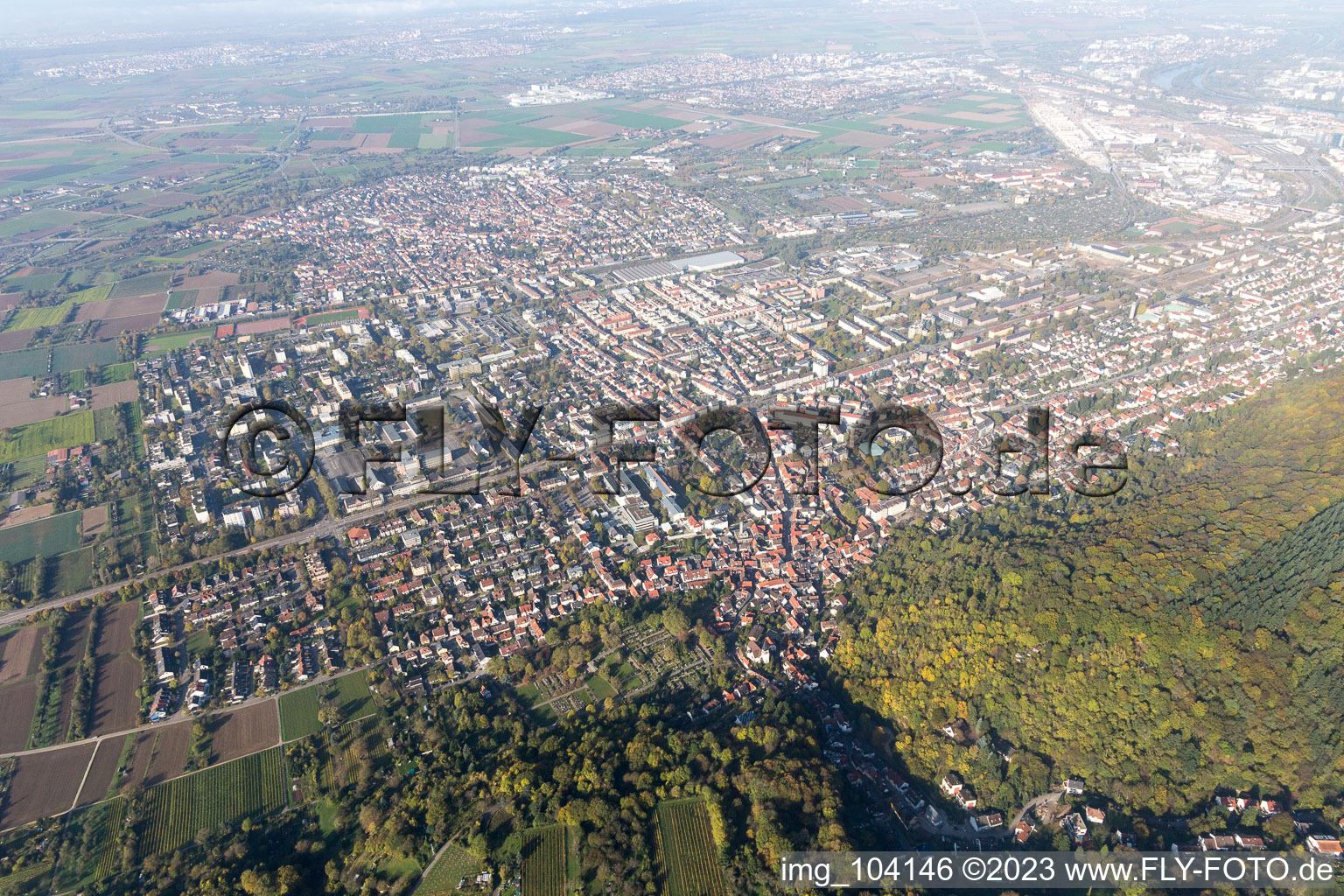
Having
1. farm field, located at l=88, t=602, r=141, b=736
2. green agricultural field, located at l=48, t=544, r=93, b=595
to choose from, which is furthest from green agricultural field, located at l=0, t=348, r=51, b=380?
farm field, located at l=88, t=602, r=141, b=736

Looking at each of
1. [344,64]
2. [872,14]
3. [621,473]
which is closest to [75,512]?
[621,473]

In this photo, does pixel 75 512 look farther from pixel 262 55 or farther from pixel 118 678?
pixel 262 55

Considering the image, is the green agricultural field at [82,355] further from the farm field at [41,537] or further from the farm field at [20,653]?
the farm field at [20,653]

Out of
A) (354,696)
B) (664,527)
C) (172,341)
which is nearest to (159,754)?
(354,696)

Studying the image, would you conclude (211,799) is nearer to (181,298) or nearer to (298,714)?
(298,714)

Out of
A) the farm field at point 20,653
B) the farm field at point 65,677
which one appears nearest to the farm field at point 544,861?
the farm field at point 65,677

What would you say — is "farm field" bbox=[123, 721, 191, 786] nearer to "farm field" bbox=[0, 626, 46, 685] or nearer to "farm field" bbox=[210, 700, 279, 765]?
"farm field" bbox=[210, 700, 279, 765]
